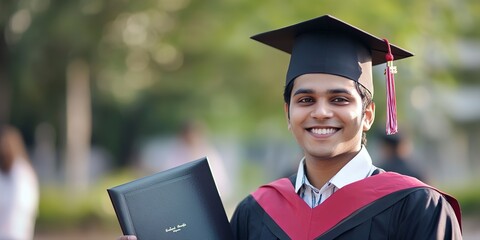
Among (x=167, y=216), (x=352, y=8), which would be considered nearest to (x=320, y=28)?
(x=167, y=216)

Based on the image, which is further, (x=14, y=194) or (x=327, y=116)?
(x=14, y=194)

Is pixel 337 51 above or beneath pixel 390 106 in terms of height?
above

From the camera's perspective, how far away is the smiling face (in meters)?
3.54

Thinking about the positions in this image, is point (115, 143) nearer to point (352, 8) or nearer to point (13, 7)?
point (13, 7)

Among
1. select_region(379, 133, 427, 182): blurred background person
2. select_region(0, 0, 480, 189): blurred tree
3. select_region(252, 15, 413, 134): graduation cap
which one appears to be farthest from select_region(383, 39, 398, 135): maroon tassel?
select_region(379, 133, 427, 182): blurred background person

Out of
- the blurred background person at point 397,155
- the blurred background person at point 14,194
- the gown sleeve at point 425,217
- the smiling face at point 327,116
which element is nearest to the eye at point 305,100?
the smiling face at point 327,116

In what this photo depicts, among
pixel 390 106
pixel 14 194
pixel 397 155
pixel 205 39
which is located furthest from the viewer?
pixel 205 39

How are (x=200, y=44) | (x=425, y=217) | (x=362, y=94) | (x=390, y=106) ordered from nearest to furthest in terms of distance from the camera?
1. (x=425, y=217)
2. (x=362, y=94)
3. (x=390, y=106)
4. (x=200, y=44)

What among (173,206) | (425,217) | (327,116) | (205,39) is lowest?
(425,217)

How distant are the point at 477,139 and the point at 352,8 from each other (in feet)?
100

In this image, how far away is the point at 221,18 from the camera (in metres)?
9.43

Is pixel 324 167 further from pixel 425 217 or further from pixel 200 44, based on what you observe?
pixel 200 44

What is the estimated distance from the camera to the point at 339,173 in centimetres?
362

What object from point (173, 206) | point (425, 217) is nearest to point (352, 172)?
point (425, 217)
